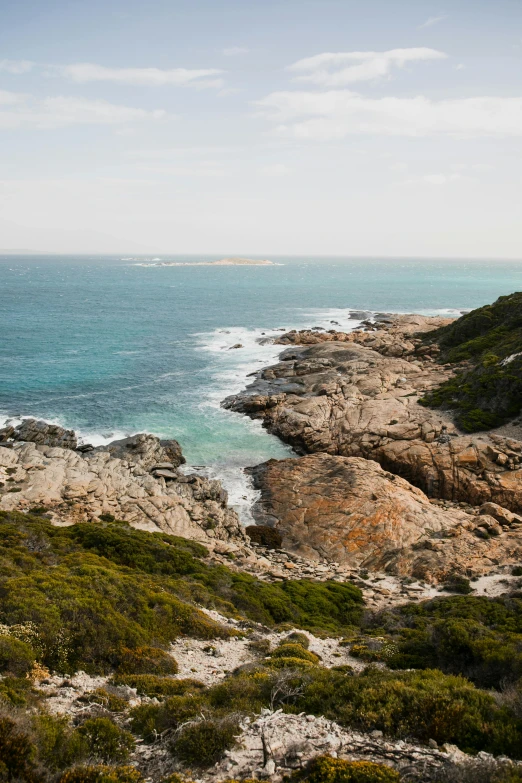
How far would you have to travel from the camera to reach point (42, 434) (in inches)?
1556

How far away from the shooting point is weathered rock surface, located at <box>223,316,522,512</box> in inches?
1298

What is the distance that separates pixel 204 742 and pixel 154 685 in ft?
10.7

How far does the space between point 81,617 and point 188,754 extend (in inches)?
230

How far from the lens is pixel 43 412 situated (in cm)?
4688

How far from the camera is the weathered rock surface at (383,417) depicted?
108 ft

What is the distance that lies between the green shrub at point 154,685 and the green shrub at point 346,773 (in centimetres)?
444

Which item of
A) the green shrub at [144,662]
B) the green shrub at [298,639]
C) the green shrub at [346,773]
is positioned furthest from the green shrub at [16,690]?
the green shrub at [298,639]

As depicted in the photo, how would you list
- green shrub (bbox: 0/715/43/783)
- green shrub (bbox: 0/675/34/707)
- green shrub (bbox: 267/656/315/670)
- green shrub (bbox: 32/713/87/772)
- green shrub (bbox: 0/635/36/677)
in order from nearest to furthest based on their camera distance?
green shrub (bbox: 0/715/43/783) < green shrub (bbox: 32/713/87/772) < green shrub (bbox: 0/675/34/707) < green shrub (bbox: 0/635/36/677) < green shrub (bbox: 267/656/315/670)

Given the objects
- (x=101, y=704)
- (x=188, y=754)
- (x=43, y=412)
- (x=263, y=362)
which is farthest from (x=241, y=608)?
(x=263, y=362)

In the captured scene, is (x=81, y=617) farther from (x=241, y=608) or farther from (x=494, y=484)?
(x=494, y=484)

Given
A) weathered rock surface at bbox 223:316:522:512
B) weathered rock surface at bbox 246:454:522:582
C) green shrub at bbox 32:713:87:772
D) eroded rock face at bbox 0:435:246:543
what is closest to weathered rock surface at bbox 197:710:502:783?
green shrub at bbox 32:713:87:772

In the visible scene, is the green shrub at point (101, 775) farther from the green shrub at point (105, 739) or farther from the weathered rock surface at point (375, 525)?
the weathered rock surface at point (375, 525)

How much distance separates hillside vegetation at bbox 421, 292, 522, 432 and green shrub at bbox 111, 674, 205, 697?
32.9 meters

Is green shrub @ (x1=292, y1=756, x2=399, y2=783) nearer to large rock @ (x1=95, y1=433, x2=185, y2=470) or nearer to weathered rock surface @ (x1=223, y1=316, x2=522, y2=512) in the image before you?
weathered rock surface @ (x1=223, y1=316, x2=522, y2=512)
